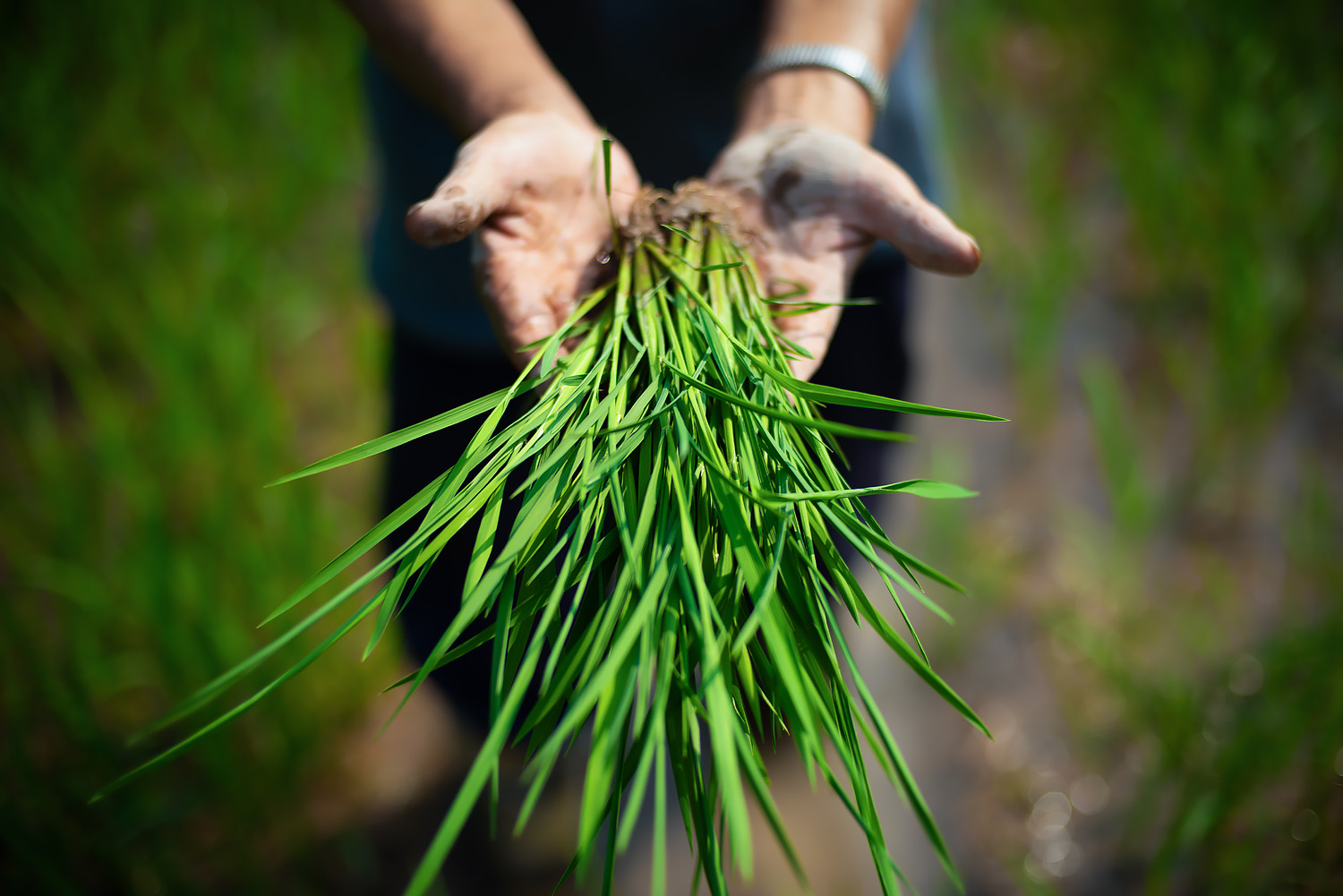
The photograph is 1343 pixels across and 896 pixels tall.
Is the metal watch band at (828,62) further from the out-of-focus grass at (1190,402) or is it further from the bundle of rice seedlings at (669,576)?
the out-of-focus grass at (1190,402)

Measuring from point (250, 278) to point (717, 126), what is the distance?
1.11 m

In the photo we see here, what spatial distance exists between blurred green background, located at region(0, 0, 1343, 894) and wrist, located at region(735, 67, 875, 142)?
798 mm

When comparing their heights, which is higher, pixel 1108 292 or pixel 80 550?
pixel 1108 292

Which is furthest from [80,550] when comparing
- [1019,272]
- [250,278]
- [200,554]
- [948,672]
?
[1019,272]

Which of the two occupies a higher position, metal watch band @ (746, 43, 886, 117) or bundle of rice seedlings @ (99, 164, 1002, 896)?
metal watch band @ (746, 43, 886, 117)

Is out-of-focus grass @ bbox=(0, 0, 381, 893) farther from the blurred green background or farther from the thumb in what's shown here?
the thumb

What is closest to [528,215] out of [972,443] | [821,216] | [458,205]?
[458,205]

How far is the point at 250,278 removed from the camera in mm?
1465

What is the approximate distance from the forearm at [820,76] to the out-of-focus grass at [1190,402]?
809 mm

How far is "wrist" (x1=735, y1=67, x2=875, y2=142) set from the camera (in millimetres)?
674

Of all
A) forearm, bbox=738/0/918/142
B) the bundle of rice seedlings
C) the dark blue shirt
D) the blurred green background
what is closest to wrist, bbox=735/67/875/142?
forearm, bbox=738/0/918/142

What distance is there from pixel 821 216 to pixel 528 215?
0.83 ft

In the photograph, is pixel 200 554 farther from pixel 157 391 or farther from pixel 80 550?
pixel 157 391

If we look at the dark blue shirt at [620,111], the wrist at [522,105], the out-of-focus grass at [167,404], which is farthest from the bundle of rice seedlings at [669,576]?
the out-of-focus grass at [167,404]
